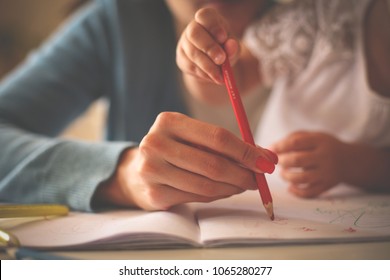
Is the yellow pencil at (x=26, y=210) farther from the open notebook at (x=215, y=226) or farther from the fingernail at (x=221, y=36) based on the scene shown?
the fingernail at (x=221, y=36)

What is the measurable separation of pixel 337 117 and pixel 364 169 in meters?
0.08

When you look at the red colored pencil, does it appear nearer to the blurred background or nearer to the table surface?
the table surface

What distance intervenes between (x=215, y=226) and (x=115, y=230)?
6 centimetres

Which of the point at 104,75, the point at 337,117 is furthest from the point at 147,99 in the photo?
the point at 337,117

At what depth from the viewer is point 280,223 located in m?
0.23

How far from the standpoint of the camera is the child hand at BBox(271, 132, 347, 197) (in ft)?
1.02

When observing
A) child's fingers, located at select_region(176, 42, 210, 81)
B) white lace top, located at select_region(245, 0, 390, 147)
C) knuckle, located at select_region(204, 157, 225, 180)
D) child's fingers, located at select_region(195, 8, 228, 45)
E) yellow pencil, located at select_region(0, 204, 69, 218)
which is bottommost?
yellow pencil, located at select_region(0, 204, 69, 218)

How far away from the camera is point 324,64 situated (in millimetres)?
403

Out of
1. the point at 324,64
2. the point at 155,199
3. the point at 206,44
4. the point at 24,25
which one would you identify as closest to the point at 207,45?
the point at 206,44

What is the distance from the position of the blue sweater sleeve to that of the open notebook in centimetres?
4

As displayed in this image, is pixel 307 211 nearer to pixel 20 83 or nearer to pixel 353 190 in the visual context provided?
pixel 353 190

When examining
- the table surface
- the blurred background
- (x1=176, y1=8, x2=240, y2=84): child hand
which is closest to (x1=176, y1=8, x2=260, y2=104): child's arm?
(x1=176, y1=8, x2=240, y2=84): child hand
